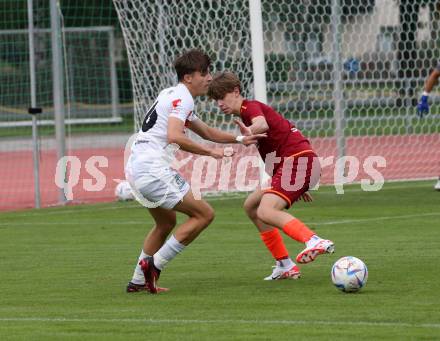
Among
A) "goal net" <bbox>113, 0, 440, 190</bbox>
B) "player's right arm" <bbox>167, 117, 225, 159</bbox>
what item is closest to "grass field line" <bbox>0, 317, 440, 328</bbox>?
"player's right arm" <bbox>167, 117, 225, 159</bbox>

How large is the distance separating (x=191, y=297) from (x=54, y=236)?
5.01 meters

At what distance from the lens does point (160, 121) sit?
9164 mm

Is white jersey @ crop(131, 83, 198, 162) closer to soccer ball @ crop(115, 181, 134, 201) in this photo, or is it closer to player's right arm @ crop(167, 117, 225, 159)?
player's right arm @ crop(167, 117, 225, 159)

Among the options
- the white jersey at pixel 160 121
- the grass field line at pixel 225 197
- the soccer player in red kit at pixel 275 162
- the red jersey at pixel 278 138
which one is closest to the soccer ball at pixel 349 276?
the soccer player in red kit at pixel 275 162

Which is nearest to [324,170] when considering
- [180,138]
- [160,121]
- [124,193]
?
[124,193]

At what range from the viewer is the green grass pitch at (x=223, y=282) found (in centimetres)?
731

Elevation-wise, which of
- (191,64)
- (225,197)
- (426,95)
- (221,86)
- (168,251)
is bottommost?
(225,197)

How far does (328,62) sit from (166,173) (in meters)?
11.0

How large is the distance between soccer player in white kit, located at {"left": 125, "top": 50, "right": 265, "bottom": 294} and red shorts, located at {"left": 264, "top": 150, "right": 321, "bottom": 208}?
456 mm

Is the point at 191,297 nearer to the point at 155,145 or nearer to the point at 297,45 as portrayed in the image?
the point at 155,145

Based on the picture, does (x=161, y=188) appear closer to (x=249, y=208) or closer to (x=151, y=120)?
(x=151, y=120)

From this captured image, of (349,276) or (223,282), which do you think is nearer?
(349,276)

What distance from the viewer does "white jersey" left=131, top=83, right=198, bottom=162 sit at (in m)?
9.05

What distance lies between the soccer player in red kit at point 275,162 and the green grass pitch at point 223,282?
0.38 meters
